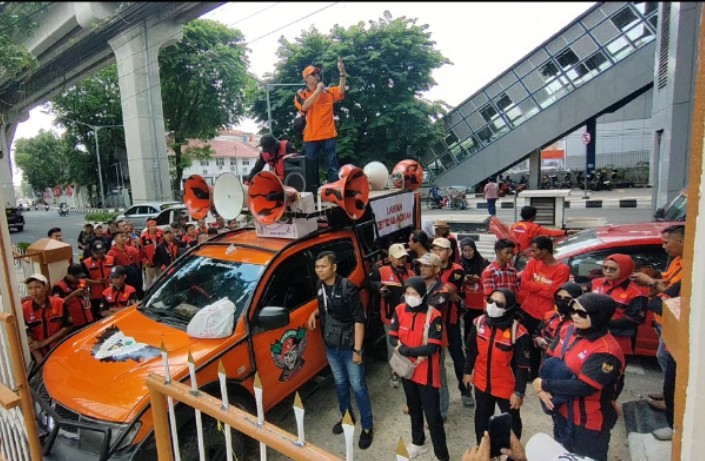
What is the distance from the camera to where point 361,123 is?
19.1m

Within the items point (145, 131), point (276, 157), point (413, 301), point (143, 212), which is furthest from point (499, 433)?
point (145, 131)

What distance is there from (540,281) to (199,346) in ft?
10.4

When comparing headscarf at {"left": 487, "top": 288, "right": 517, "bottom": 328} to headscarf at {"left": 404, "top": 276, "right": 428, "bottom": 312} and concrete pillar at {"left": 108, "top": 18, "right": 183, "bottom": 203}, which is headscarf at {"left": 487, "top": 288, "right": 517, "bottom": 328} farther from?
concrete pillar at {"left": 108, "top": 18, "right": 183, "bottom": 203}

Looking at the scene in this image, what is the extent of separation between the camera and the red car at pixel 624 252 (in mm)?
4297

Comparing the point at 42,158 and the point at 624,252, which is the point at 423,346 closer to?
the point at 624,252

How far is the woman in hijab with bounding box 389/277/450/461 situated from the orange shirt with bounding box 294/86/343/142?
308cm

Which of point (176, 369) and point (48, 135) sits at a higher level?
point (48, 135)

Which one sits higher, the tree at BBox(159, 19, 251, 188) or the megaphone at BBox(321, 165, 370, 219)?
the tree at BBox(159, 19, 251, 188)

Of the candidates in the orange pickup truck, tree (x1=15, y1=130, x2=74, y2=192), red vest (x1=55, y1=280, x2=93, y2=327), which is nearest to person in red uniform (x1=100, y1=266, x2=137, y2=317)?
red vest (x1=55, y1=280, x2=93, y2=327)

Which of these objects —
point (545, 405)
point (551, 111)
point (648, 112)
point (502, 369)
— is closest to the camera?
point (545, 405)

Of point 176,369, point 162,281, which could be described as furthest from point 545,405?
point 162,281

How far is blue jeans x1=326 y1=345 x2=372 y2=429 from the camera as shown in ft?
11.7

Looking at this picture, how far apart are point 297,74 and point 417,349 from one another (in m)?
17.8

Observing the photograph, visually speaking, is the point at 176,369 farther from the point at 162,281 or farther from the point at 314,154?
the point at 314,154
